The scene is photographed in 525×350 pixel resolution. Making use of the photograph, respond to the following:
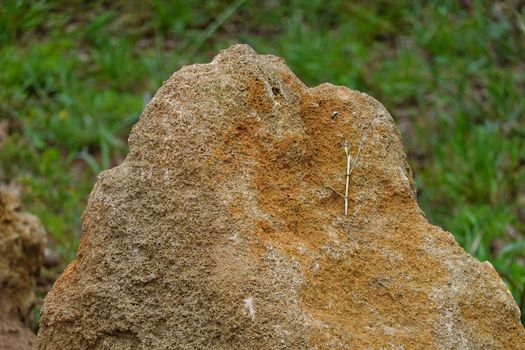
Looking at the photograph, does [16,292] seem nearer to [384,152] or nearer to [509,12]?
[384,152]

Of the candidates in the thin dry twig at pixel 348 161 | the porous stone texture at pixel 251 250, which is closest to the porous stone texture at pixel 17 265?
the porous stone texture at pixel 251 250

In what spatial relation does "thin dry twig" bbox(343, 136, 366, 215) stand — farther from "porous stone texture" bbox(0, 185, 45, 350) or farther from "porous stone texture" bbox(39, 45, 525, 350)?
"porous stone texture" bbox(0, 185, 45, 350)

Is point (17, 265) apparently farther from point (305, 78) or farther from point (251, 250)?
point (305, 78)

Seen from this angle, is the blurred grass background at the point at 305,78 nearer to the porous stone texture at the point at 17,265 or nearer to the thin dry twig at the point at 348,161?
the porous stone texture at the point at 17,265

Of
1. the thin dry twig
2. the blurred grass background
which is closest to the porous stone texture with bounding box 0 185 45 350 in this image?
the blurred grass background

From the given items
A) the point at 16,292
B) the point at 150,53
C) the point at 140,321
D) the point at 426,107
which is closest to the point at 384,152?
the point at 140,321
